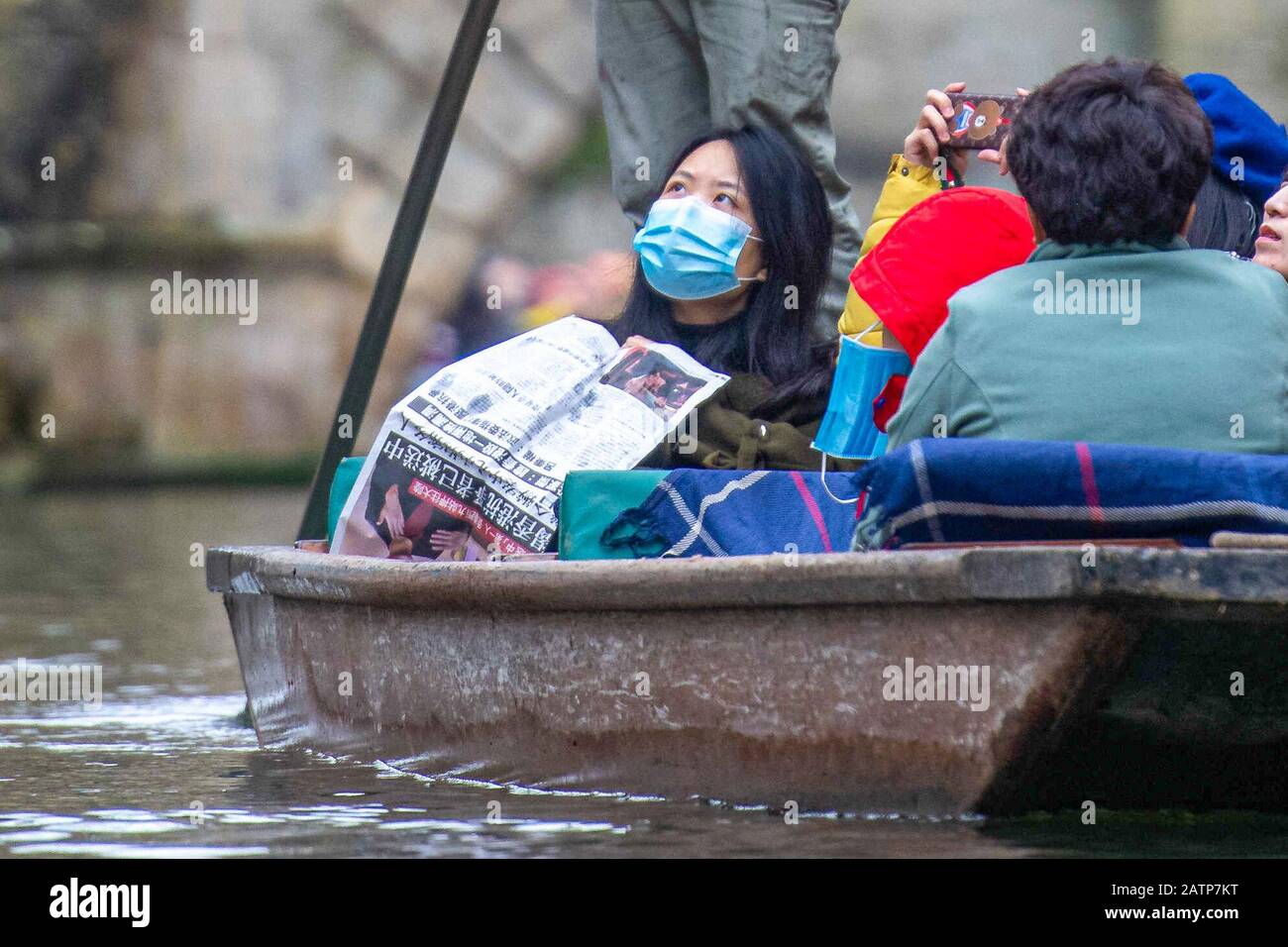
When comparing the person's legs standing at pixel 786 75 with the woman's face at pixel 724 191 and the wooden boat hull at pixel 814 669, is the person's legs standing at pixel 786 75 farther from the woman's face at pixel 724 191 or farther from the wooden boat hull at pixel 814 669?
the wooden boat hull at pixel 814 669

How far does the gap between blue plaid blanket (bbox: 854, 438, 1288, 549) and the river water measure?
17.8 inches

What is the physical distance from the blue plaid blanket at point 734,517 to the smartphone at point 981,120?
→ 592mm

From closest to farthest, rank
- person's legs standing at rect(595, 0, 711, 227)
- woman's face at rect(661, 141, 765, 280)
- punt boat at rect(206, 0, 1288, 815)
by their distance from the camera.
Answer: punt boat at rect(206, 0, 1288, 815) → woman's face at rect(661, 141, 765, 280) → person's legs standing at rect(595, 0, 711, 227)

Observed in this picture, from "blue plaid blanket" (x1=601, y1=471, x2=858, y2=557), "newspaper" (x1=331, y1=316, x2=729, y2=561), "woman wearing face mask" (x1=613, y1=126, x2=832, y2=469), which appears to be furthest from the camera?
"woman wearing face mask" (x1=613, y1=126, x2=832, y2=469)

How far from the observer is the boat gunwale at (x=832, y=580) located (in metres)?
2.97

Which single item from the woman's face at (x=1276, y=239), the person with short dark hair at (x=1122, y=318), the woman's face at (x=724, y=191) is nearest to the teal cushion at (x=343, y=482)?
the woman's face at (x=724, y=191)

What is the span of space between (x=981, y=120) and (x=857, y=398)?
1.77ft

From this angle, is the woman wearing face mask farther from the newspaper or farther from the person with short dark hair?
the person with short dark hair

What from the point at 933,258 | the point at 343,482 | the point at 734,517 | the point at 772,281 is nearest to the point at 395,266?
the point at 343,482

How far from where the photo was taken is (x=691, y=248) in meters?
4.37

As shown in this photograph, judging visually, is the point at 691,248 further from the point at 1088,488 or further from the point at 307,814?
the point at 1088,488

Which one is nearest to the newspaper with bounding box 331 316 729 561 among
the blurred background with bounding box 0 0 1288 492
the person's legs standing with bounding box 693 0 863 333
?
the person's legs standing with bounding box 693 0 863 333

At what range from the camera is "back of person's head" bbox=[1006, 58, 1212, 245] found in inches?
127

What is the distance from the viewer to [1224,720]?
10.7ft
